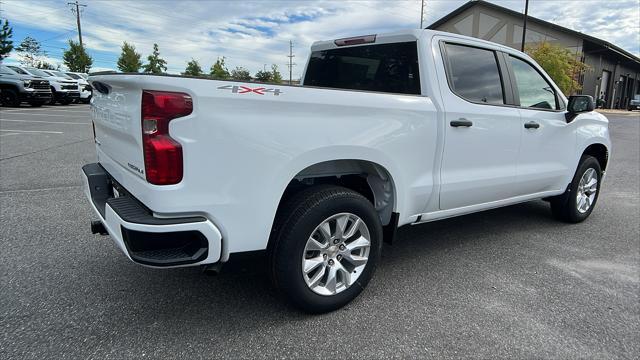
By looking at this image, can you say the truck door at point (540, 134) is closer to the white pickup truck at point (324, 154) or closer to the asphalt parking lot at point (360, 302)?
the white pickup truck at point (324, 154)

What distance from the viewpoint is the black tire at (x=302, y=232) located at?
2459 mm

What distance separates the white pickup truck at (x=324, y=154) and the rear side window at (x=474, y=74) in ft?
0.05

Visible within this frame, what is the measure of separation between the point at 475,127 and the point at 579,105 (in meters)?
1.69

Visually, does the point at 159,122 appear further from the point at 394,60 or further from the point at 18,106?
the point at 18,106

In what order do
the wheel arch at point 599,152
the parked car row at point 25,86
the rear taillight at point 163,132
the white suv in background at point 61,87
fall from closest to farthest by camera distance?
the rear taillight at point 163,132 < the wheel arch at point 599,152 < the parked car row at point 25,86 < the white suv in background at point 61,87

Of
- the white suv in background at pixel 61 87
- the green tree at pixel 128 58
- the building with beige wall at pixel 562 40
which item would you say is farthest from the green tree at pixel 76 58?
the building with beige wall at pixel 562 40

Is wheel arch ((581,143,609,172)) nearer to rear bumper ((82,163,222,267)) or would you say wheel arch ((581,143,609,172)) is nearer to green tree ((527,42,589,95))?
rear bumper ((82,163,222,267))

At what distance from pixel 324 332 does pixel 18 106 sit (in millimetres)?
23855

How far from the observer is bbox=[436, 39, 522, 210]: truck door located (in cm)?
326

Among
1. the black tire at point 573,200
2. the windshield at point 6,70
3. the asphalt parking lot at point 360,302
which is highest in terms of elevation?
the windshield at point 6,70

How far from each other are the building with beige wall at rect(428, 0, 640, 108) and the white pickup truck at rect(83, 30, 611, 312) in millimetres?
41175

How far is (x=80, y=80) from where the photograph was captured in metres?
26.3

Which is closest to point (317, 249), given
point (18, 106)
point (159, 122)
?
point (159, 122)

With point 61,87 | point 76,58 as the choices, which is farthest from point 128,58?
point 61,87
